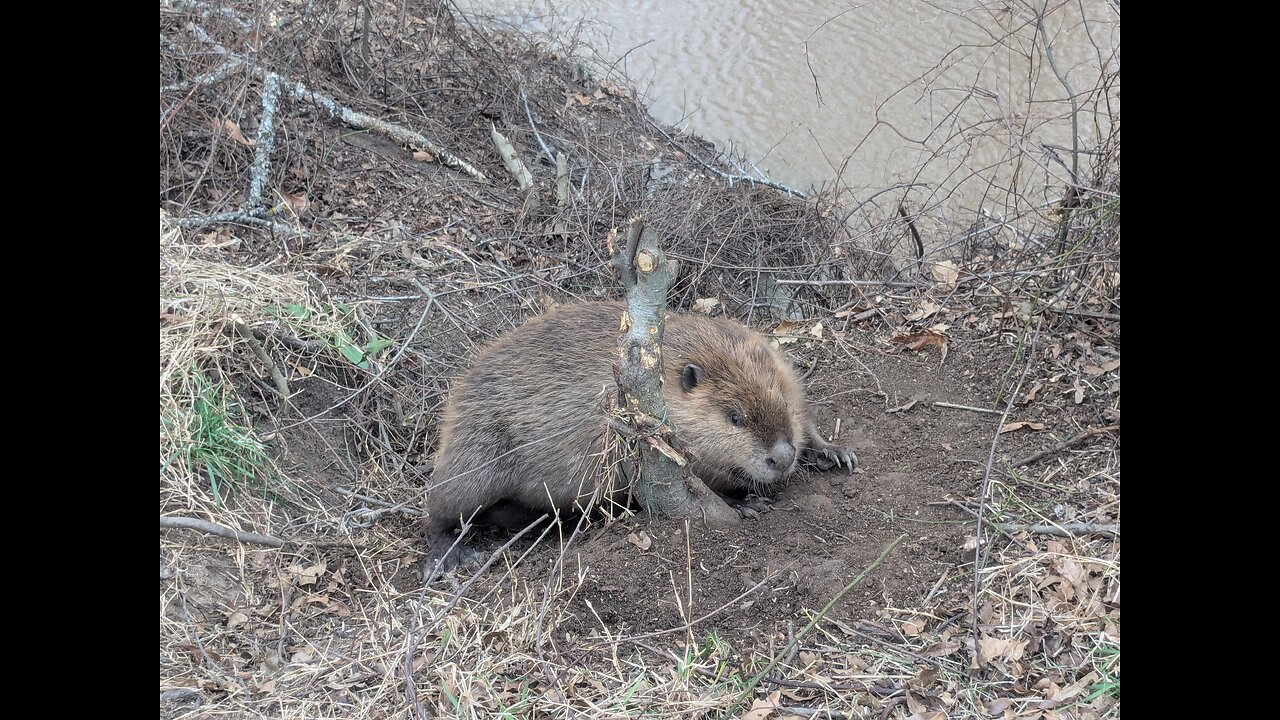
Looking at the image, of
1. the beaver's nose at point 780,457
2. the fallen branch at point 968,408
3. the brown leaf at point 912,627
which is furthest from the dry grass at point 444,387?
the beaver's nose at point 780,457

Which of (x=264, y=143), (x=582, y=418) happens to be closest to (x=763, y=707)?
(x=582, y=418)

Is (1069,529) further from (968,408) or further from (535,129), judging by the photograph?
(535,129)

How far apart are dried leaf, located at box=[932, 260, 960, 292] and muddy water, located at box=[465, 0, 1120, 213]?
1093 mm

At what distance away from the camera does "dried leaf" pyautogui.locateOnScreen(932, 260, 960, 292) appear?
4988 mm

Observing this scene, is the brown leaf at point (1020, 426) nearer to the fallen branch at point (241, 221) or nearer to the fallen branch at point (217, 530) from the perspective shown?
the fallen branch at point (217, 530)

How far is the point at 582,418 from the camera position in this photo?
404 cm

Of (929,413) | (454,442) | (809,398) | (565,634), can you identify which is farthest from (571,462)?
(929,413)

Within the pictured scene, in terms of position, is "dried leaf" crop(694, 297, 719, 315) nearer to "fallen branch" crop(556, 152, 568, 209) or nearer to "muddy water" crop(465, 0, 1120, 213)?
"fallen branch" crop(556, 152, 568, 209)

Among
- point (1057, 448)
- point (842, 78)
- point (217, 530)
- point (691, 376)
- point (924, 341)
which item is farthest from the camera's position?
point (842, 78)

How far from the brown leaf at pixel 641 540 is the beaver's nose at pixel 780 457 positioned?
689mm

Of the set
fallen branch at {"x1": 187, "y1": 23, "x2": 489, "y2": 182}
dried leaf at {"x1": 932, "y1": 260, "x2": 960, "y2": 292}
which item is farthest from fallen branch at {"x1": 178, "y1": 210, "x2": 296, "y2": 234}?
dried leaf at {"x1": 932, "y1": 260, "x2": 960, "y2": 292}

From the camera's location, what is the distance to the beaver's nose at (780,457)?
3.91 m

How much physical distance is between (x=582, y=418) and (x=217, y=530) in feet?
5.04

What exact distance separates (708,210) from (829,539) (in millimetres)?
2937
